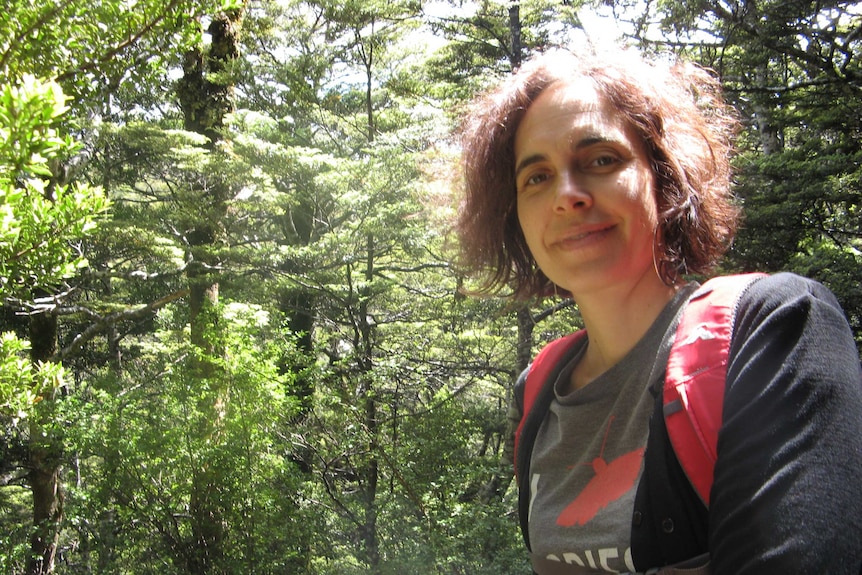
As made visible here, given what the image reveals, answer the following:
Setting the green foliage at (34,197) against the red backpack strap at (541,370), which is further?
the green foliage at (34,197)

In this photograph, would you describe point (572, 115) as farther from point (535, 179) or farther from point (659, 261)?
point (659, 261)

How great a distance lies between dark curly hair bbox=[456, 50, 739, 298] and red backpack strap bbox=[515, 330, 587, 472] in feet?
0.85

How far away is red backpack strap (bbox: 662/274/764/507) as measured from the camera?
611mm

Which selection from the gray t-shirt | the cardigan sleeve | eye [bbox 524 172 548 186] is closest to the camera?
the cardigan sleeve

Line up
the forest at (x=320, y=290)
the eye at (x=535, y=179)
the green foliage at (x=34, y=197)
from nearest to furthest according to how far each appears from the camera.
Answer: the eye at (x=535, y=179) → the green foliage at (x=34, y=197) → the forest at (x=320, y=290)

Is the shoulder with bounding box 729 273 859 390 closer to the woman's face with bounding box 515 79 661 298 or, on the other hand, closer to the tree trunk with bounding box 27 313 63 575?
the woman's face with bounding box 515 79 661 298

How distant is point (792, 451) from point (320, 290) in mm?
7612

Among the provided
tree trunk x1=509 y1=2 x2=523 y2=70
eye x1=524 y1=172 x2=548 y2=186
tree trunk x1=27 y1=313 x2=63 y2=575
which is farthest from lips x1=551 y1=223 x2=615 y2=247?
tree trunk x1=509 y1=2 x2=523 y2=70

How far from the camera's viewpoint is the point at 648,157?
3.29ft

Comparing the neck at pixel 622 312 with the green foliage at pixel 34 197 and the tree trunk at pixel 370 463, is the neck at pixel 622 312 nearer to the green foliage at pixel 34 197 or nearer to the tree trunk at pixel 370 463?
the green foliage at pixel 34 197

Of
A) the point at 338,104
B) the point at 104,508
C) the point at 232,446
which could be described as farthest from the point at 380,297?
the point at 104,508

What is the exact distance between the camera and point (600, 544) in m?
0.78

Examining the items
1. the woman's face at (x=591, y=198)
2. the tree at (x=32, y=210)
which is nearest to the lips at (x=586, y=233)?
the woman's face at (x=591, y=198)

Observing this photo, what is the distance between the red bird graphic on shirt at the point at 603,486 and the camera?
795 millimetres
